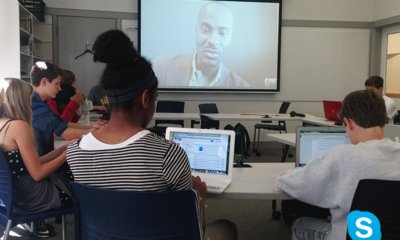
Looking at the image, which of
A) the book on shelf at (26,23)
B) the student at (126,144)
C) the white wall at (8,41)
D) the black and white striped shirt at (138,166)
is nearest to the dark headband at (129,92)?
the student at (126,144)

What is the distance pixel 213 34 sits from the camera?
6371 mm

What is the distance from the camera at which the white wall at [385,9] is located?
247 inches

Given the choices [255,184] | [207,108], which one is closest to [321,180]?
[255,184]

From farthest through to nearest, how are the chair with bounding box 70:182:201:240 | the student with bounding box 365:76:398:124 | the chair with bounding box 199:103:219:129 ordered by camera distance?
the chair with bounding box 199:103:219:129 → the student with bounding box 365:76:398:124 → the chair with bounding box 70:182:201:240

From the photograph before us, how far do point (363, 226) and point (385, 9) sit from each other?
21.8 feet

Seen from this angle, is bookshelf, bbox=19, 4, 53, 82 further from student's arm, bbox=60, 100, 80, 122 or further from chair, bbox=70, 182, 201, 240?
chair, bbox=70, 182, 201, 240

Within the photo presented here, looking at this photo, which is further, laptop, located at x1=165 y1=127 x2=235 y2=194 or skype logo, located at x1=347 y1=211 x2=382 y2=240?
laptop, located at x1=165 y1=127 x2=235 y2=194

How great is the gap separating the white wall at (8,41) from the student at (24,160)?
2.27m

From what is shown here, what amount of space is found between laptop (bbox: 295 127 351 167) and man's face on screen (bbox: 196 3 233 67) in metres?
4.68

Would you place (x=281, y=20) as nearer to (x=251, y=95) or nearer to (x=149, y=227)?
(x=251, y=95)

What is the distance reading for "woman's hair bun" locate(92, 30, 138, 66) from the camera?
1027mm

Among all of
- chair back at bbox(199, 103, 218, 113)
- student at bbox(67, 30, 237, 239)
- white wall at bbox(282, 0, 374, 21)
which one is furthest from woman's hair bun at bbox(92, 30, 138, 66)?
white wall at bbox(282, 0, 374, 21)

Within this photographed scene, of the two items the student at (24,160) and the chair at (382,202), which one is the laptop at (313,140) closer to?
the chair at (382,202)

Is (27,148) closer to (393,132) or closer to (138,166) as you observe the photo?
(138,166)
